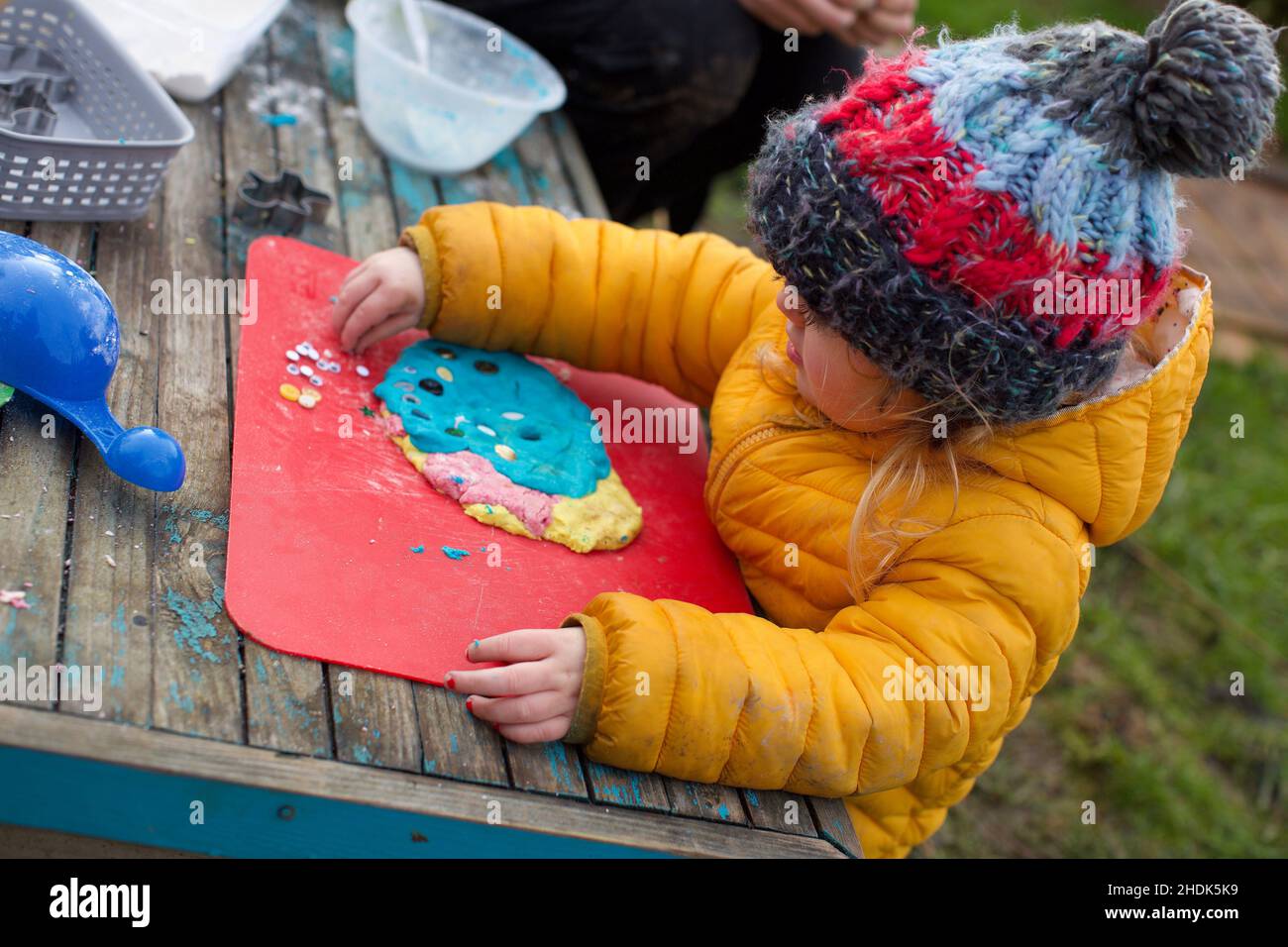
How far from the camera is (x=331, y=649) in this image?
1.36 metres

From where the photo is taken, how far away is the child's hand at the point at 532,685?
4.42ft

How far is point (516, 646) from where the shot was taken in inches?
53.8

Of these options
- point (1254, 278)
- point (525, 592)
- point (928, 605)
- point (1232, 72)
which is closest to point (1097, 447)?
Result: point (928, 605)

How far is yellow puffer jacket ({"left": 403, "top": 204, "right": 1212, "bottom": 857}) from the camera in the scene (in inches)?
54.1

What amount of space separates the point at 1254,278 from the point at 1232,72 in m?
3.82

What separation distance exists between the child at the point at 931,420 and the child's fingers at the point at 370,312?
1.79ft

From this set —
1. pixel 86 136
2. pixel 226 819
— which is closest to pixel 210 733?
pixel 226 819

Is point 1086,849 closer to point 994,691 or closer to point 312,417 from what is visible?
point 994,691

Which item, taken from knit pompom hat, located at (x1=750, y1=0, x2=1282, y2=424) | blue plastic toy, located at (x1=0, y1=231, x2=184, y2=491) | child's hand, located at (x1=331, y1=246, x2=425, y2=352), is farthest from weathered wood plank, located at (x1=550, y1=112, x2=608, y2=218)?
blue plastic toy, located at (x1=0, y1=231, x2=184, y2=491)

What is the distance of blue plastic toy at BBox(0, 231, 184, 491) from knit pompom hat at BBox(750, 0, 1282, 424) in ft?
2.56

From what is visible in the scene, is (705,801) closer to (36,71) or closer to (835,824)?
(835,824)

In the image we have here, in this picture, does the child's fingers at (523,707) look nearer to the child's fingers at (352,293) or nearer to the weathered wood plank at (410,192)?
the child's fingers at (352,293)

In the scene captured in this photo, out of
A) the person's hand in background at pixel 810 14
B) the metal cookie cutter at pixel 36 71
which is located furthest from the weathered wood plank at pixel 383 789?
the person's hand in background at pixel 810 14

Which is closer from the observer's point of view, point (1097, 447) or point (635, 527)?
point (1097, 447)
